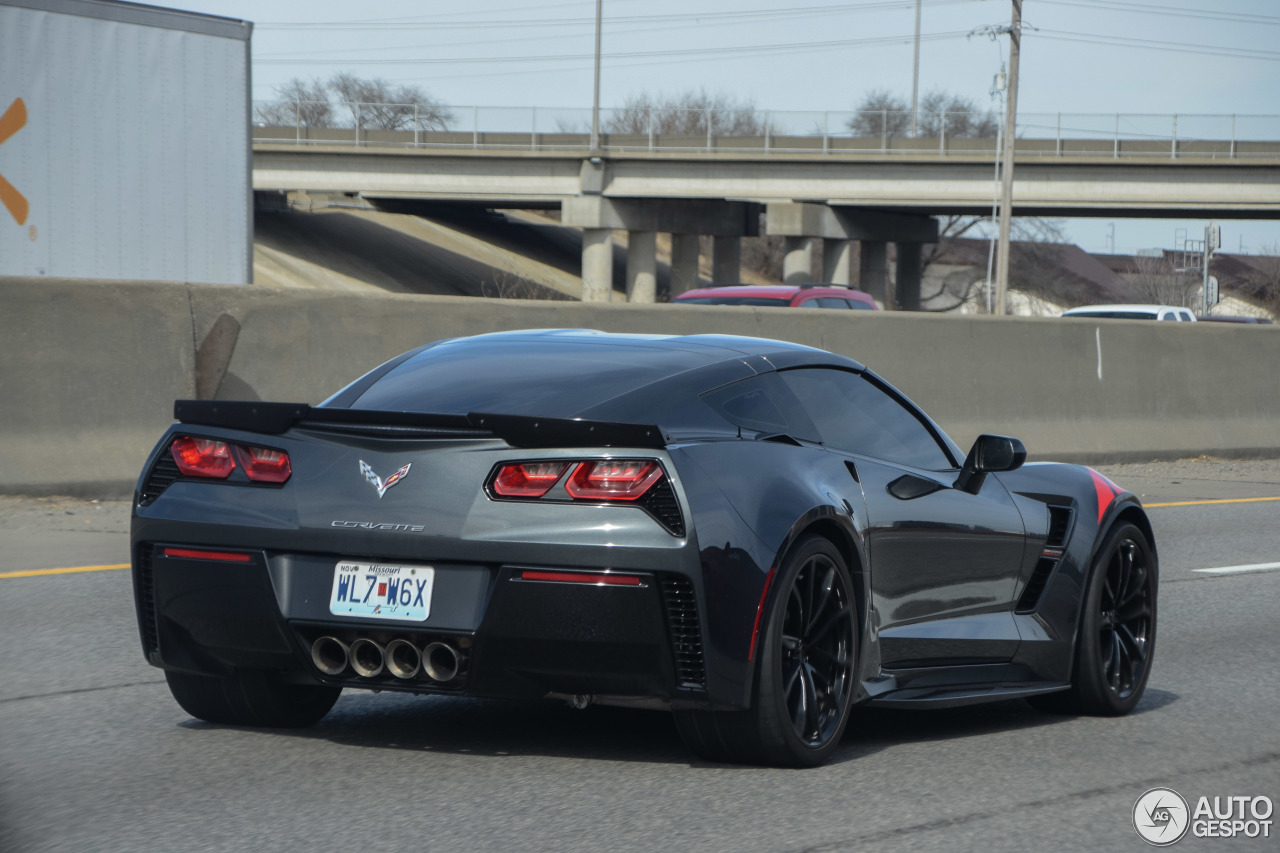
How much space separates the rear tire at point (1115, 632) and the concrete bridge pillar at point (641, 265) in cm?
5643

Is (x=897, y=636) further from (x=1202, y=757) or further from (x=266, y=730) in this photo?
(x=266, y=730)

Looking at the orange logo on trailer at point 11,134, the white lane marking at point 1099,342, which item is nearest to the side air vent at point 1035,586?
the white lane marking at point 1099,342

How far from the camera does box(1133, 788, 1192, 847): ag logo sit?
14.9 ft

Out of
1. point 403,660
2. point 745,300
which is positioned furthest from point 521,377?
point 745,300

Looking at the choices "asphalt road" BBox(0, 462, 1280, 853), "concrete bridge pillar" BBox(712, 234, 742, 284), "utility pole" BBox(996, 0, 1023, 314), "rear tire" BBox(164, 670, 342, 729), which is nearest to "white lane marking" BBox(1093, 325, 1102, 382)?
"asphalt road" BBox(0, 462, 1280, 853)

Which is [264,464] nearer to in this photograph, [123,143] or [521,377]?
[521,377]

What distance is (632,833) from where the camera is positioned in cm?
432

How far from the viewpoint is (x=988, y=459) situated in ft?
19.5

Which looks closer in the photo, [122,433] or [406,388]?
[406,388]

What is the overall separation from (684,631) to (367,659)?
3.03 feet

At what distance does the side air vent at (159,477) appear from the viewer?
507cm

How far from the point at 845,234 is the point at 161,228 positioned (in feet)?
148

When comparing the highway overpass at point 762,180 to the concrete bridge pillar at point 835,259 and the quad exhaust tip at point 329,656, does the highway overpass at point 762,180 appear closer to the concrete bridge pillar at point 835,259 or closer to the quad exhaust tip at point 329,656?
the concrete bridge pillar at point 835,259

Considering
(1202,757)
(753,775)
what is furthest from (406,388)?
(1202,757)
